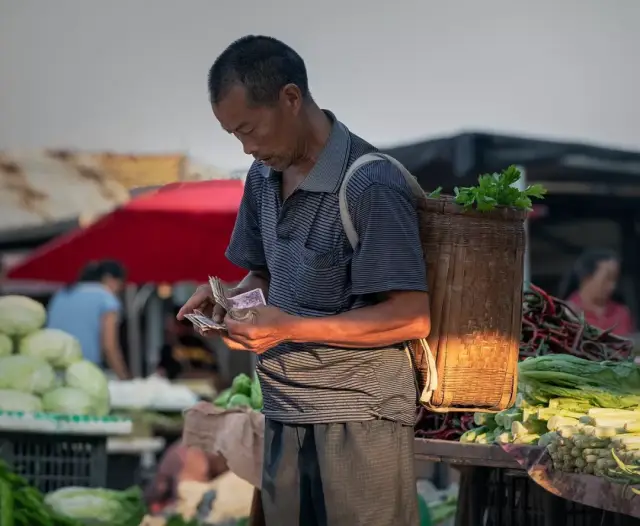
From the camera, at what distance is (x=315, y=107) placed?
9.18ft

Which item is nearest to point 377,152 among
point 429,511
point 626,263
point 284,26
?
point 429,511

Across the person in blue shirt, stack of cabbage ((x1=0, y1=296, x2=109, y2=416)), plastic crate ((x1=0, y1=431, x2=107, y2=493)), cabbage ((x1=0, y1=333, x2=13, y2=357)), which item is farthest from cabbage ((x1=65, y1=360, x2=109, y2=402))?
the person in blue shirt

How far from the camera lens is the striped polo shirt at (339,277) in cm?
262

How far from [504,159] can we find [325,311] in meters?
5.38

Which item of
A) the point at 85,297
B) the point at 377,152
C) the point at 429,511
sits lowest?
the point at 429,511

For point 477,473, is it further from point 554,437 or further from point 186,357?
point 186,357

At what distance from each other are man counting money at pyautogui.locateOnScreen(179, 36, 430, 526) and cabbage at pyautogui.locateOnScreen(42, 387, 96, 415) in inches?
113

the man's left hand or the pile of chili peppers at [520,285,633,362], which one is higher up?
the man's left hand

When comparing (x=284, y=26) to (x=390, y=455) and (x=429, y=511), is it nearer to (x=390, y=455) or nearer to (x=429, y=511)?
(x=429, y=511)

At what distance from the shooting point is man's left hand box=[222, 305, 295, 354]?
2.52 metres

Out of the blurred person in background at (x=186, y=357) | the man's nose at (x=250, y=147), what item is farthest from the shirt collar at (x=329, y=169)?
the blurred person in background at (x=186, y=357)

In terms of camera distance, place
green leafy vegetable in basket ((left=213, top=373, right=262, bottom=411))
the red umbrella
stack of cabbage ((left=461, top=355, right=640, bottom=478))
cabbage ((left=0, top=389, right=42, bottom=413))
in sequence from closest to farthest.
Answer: stack of cabbage ((left=461, top=355, right=640, bottom=478)) < green leafy vegetable in basket ((left=213, top=373, right=262, bottom=411)) < cabbage ((left=0, top=389, right=42, bottom=413)) < the red umbrella

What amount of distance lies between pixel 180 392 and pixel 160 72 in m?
2.24

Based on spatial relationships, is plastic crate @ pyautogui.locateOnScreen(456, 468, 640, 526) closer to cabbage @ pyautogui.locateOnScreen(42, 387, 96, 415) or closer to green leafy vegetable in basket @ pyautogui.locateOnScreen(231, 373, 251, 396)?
green leafy vegetable in basket @ pyautogui.locateOnScreen(231, 373, 251, 396)
